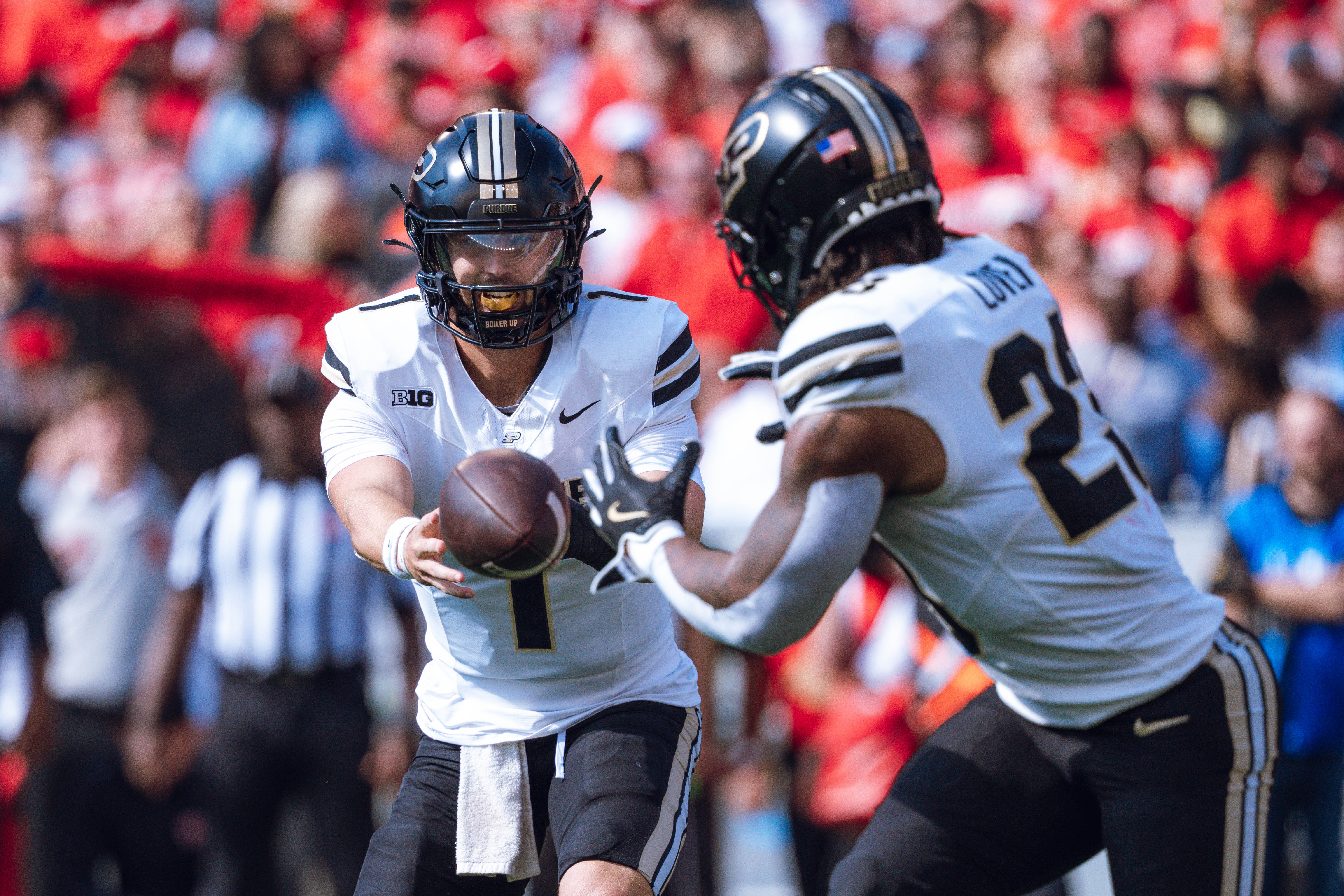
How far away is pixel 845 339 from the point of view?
274 centimetres

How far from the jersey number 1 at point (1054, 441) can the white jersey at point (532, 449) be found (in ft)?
2.71

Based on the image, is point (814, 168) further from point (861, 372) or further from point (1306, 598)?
point (1306, 598)

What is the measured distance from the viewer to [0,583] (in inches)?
224

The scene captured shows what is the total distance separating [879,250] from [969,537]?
581 millimetres

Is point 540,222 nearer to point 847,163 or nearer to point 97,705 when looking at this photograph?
point 847,163

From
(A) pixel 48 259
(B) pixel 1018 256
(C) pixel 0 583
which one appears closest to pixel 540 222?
(B) pixel 1018 256

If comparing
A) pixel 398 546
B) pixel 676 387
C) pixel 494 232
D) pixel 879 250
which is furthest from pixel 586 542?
pixel 879 250

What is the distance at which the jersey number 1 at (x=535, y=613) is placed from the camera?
3328mm

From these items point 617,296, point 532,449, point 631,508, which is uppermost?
point 617,296

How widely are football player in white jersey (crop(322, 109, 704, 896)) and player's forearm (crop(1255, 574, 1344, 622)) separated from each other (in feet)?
9.17

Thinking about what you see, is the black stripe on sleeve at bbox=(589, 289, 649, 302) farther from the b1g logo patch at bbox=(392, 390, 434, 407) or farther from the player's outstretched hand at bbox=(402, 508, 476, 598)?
the player's outstretched hand at bbox=(402, 508, 476, 598)

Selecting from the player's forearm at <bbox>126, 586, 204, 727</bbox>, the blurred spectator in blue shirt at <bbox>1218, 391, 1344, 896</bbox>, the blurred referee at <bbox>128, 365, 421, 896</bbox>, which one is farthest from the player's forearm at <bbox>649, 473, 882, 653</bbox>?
the player's forearm at <bbox>126, 586, 204, 727</bbox>

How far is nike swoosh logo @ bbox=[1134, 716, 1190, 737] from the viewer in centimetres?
296

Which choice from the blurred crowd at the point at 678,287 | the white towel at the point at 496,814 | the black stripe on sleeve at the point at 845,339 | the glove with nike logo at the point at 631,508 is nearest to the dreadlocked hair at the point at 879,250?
the black stripe on sleeve at the point at 845,339
